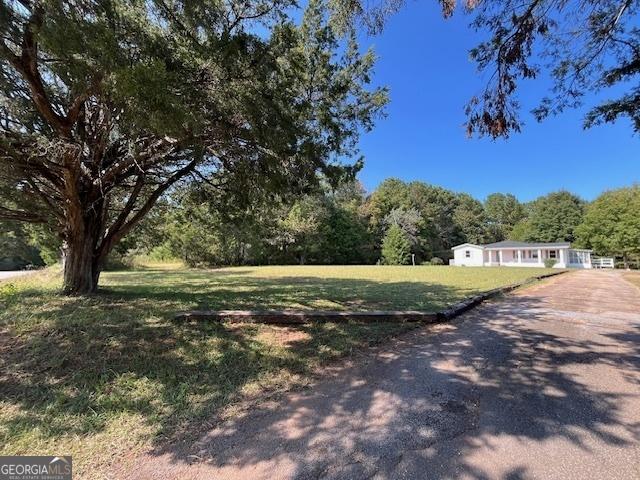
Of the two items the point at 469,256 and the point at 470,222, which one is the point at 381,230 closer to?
the point at 469,256

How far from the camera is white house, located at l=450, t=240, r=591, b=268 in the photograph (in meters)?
32.9

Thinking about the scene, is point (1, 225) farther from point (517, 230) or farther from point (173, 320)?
point (517, 230)

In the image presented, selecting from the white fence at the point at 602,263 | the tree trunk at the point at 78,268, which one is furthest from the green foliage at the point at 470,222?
the tree trunk at the point at 78,268

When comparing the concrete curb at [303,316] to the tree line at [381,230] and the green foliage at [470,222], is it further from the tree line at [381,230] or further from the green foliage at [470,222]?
the green foliage at [470,222]

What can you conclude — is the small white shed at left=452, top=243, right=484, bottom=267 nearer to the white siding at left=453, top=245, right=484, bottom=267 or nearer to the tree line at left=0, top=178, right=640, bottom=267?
the white siding at left=453, top=245, right=484, bottom=267

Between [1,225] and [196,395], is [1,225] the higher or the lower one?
the higher one

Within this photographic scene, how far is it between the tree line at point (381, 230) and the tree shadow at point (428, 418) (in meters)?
7.23

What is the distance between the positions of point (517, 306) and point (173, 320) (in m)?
6.62

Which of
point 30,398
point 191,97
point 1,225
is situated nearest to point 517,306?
point 191,97

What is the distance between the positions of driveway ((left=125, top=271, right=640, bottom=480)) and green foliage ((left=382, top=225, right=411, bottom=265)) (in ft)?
107

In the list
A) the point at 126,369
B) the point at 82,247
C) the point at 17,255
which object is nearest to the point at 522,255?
the point at 82,247

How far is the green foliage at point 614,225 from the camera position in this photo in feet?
95.6

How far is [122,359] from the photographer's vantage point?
3742 millimetres

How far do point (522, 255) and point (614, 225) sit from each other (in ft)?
25.7
